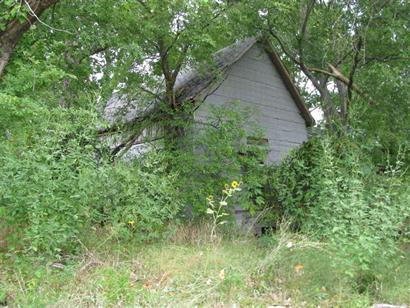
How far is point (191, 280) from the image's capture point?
5000 mm

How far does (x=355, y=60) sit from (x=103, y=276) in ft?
29.3

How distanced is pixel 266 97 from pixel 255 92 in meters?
0.51

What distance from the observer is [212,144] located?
9000 mm

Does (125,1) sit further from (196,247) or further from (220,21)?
(196,247)

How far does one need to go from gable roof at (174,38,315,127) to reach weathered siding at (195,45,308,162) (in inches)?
6.4

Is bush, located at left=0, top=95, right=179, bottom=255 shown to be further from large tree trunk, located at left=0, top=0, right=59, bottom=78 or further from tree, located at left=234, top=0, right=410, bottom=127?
tree, located at left=234, top=0, right=410, bottom=127

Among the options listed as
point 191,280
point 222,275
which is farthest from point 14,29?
point 222,275

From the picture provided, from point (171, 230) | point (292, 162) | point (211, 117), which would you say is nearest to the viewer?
point (171, 230)

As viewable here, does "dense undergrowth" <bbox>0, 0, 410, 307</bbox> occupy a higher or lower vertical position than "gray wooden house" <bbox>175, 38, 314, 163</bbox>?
lower

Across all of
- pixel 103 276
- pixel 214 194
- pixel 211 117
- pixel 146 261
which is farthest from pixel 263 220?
pixel 103 276

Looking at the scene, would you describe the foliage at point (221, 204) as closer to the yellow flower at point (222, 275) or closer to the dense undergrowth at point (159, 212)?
the dense undergrowth at point (159, 212)

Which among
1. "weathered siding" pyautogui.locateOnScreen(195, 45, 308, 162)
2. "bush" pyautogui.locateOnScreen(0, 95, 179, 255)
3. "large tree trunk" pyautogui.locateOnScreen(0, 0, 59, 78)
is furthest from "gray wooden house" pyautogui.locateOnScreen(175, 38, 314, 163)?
"large tree trunk" pyautogui.locateOnScreen(0, 0, 59, 78)

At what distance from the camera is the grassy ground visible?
4.40 metres

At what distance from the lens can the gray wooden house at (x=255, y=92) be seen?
10.4 metres
